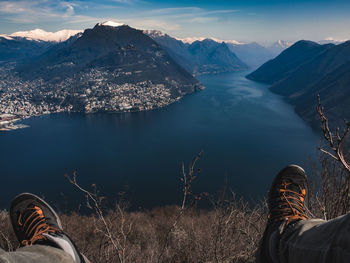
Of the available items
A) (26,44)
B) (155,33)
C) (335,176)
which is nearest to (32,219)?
(335,176)

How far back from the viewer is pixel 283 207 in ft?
4.76

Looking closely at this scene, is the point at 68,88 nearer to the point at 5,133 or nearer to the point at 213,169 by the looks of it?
the point at 5,133

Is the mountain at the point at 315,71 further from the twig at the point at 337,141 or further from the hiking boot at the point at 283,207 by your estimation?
the twig at the point at 337,141

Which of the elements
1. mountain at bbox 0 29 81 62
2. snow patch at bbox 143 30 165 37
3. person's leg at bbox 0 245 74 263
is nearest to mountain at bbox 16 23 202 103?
mountain at bbox 0 29 81 62

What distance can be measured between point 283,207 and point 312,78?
62.4m

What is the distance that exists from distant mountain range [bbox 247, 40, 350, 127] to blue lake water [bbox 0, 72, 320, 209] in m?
4.58

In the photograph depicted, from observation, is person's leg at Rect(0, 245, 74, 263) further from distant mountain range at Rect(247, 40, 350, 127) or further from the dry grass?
distant mountain range at Rect(247, 40, 350, 127)

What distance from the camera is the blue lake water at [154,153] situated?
1580cm

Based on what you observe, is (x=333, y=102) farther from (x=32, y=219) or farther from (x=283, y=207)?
(x=32, y=219)

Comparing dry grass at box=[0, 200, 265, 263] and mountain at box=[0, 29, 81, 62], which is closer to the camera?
dry grass at box=[0, 200, 265, 263]

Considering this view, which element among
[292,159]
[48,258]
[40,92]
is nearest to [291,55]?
[292,159]

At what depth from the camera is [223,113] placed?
107 ft

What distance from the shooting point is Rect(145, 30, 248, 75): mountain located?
114156mm

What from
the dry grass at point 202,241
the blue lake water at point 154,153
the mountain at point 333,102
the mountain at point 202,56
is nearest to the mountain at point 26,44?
the mountain at point 202,56
